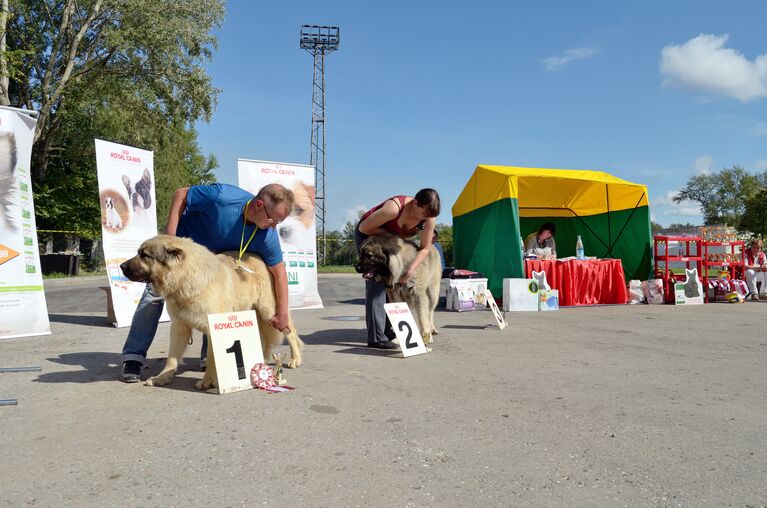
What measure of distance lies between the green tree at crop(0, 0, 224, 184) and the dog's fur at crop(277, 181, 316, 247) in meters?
13.9

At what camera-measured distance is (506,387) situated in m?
4.19

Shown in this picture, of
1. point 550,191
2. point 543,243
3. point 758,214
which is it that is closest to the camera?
point 543,243

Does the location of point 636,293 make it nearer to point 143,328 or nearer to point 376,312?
point 376,312

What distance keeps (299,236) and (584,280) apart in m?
6.57

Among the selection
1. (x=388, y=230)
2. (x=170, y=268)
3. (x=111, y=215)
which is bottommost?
(x=170, y=268)

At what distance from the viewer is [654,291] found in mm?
12125

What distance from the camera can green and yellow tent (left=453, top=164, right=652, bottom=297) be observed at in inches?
440

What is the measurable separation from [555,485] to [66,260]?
78.8 feet

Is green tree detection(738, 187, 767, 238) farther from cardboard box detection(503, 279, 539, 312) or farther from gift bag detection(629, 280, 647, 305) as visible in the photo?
cardboard box detection(503, 279, 539, 312)

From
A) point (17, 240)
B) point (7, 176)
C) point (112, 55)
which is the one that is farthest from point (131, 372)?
point (112, 55)

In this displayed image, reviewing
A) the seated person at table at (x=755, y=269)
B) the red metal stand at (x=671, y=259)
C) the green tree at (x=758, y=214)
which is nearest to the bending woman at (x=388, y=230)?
the red metal stand at (x=671, y=259)

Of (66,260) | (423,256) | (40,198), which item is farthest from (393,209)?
(40,198)

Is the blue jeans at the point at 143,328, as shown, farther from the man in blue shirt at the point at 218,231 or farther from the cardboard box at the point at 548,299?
the cardboard box at the point at 548,299

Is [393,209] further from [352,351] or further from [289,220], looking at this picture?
[289,220]
